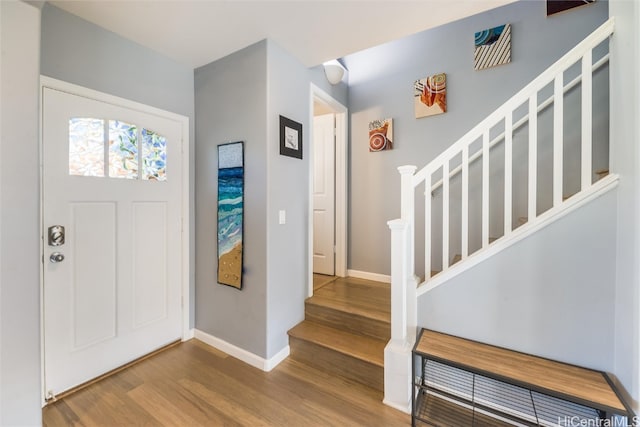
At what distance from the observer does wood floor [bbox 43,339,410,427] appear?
1497 millimetres

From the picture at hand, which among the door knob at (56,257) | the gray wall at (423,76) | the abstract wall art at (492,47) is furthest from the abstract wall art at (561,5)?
the door knob at (56,257)

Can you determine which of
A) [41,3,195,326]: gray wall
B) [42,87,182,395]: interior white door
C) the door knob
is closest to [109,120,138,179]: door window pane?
[42,87,182,395]: interior white door

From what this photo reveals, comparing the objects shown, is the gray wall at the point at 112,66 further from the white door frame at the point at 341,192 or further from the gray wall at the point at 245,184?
the white door frame at the point at 341,192

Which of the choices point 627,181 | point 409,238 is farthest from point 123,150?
point 627,181

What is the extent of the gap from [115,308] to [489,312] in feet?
8.35

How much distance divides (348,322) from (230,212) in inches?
52.3

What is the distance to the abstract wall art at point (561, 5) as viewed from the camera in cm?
200

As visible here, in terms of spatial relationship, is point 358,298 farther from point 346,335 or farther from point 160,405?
point 160,405

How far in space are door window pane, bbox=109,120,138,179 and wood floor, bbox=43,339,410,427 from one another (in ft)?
4.83

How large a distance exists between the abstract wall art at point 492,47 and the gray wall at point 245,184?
1935mm

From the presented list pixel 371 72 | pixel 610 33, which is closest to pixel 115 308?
pixel 371 72

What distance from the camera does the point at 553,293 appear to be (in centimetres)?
138

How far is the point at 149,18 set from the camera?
66.8 inches

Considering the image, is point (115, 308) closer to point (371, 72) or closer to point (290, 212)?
point (290, 212)
